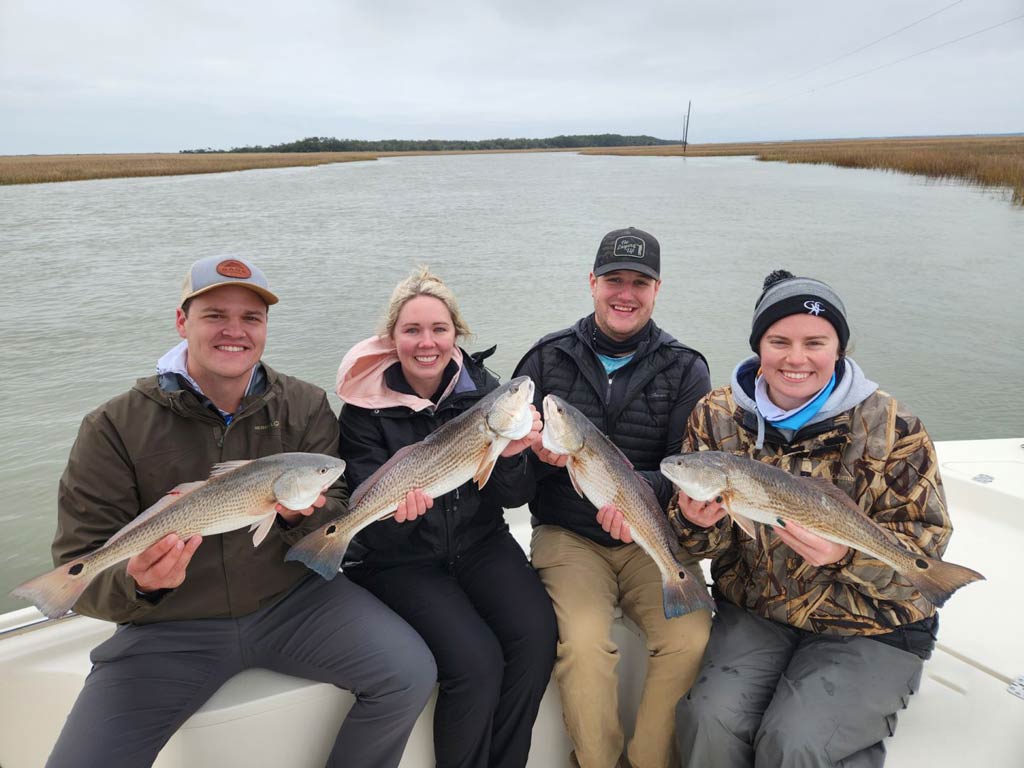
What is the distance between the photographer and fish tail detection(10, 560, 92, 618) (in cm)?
207

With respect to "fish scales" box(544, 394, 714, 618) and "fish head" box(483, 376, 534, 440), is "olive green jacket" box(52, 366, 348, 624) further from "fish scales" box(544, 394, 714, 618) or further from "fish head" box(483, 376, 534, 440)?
"fish scales" box(544, 394, 714, 618)

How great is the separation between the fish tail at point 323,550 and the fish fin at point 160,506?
0.44m

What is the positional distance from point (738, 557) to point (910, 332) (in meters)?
12.1

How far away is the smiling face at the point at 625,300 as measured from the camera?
3271mm

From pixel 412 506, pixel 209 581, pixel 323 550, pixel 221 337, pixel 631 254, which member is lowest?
pixel 209 581

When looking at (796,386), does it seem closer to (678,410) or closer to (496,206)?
(678,410)

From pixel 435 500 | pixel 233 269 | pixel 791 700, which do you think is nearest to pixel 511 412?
pixel 435 500

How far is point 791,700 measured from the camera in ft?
7.78

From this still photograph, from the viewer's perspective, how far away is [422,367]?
119 inches

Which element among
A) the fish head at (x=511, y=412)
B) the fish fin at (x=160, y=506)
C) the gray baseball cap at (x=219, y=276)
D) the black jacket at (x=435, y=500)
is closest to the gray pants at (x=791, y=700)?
the black jacket at (x=435, y=500)

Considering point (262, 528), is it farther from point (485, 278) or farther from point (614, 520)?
point (485, 278)

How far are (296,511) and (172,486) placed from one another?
502 mm

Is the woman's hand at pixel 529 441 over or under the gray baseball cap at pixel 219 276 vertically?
under

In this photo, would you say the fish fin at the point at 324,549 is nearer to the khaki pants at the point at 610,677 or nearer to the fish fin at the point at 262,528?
the fish fin at the point at 262,528
